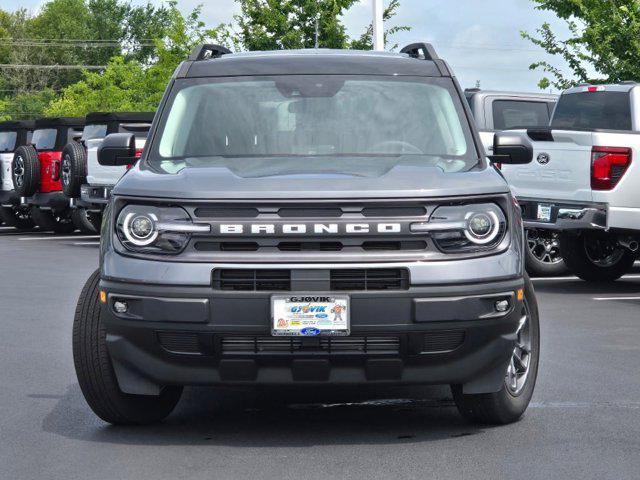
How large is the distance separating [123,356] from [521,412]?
197 centimetres

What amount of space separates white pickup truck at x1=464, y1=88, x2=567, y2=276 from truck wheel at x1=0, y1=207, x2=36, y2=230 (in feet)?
43.8

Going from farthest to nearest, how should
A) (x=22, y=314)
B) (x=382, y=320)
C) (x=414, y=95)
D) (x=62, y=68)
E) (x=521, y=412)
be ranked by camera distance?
(x=62, y=68) < (x=22, y=314) < (x=414, y=95) < (x=521, y=412) < (x=382, y=320)

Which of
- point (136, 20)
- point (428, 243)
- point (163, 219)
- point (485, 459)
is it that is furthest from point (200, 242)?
point (136, 20)

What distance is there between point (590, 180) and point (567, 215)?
43cm

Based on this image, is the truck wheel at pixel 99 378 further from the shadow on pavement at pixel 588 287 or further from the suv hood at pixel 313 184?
the shadow on pavement at pixel 588 287

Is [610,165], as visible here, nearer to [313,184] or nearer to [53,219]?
[313,184]

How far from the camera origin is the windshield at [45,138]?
25.6m

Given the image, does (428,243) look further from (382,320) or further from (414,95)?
(414,95)

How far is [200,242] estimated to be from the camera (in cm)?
594

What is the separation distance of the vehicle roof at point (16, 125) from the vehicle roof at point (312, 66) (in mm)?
20734

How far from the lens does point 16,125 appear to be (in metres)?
28.2

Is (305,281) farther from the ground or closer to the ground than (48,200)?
farther from the ground

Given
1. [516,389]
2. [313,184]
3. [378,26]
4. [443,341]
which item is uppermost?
[378,26]

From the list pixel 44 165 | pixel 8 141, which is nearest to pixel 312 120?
pixel 44 165
